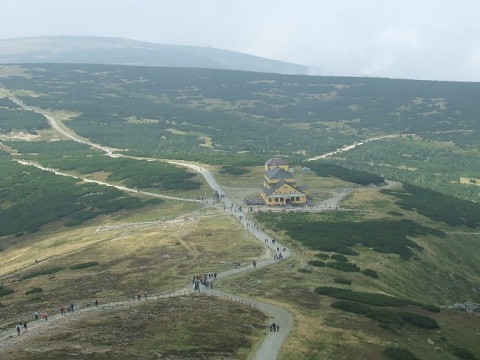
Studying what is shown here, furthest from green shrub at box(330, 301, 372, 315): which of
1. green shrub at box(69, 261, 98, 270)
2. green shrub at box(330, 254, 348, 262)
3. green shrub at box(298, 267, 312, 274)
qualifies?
green shrub at box(69, 261, 98, 270)

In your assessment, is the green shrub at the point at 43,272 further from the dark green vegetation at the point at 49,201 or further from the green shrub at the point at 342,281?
the dark green vegetation at the point at 49,201

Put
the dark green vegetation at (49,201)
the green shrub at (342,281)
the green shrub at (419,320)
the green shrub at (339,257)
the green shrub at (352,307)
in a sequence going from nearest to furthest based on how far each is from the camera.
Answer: the green shrub at (419,320), the green shrub at (352,307), the green shrub at (342,281), the green shrub at (339,257), the dark green vegetation at (49,201)

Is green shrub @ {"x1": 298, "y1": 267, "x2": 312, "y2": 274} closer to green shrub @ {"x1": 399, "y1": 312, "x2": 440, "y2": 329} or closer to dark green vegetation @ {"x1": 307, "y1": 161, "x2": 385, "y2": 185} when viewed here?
green shrub @ {"x1": 399, "y1": 312, "x2": 440, "y2": 329}

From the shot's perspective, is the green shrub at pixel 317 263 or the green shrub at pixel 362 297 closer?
the green shrub at pixel 362 297

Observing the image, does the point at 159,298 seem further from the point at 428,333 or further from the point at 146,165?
the point at 146,165

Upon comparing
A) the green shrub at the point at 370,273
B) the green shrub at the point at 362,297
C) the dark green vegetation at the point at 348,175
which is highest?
the dark green vegetation at the point at 348,175

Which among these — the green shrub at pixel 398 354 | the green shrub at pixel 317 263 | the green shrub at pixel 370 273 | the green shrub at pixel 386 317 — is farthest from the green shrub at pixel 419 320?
the green shrub at pixel 317 263
